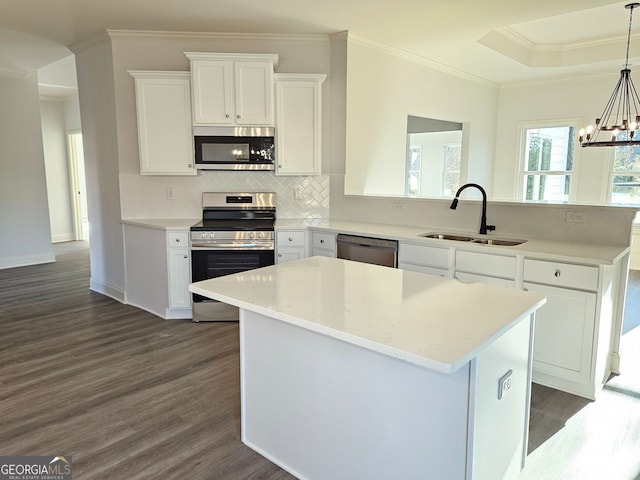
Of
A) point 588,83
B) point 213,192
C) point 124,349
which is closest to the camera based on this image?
point 124,349

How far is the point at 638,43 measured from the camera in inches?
195

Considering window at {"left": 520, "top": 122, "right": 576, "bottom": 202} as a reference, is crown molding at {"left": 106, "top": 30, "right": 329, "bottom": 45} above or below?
above

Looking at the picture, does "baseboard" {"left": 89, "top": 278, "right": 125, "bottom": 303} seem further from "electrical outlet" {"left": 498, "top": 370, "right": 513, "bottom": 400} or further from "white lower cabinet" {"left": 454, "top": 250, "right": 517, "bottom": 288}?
"electrical outlet" {"left": 498, "top": 370, "right": 513, "bottom": 400}

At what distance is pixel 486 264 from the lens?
2887 mm

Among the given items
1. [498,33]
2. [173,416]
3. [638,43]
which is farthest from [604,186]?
[173,416]

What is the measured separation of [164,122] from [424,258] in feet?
8.77

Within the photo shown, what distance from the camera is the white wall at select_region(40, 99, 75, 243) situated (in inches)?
307

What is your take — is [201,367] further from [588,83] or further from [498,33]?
[588,83]

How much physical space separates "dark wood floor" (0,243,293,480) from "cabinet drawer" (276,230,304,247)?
2.81 feet

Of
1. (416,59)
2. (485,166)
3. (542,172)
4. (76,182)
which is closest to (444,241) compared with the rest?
(416,59)

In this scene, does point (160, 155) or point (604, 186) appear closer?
point (160, 155)

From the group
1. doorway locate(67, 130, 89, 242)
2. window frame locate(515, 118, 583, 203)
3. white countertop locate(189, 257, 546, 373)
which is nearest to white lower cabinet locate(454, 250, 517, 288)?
white countertop locate(189, 257, 546, 373)

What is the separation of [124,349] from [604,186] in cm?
632

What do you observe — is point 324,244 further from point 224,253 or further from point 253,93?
point 253,93
